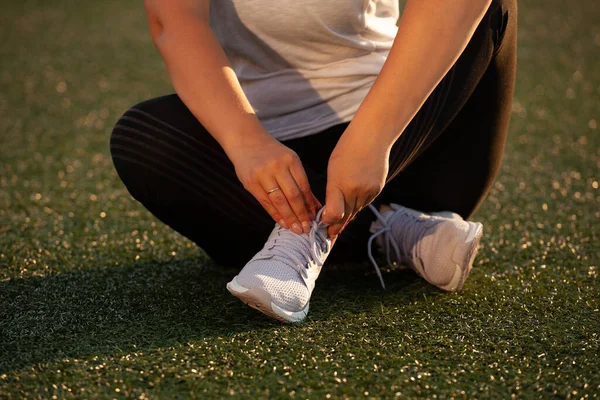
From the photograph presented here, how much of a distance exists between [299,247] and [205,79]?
27cm

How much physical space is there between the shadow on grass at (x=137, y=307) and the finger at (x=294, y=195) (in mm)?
152

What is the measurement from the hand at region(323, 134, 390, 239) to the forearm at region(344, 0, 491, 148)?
0.01m

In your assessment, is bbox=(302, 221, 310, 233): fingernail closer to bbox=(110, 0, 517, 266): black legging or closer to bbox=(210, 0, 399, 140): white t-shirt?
bbox=(110, 0, 517, 266): black legging

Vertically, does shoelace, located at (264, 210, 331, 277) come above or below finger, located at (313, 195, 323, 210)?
below

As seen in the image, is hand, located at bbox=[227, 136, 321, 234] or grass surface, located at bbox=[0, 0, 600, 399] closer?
grass surface, located at bbox=[0, 0, 600, 399]

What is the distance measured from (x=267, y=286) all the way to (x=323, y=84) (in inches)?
15.7

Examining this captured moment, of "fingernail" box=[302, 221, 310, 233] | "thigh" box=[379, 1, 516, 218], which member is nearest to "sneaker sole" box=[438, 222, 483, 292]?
"thigh" box=[379, 1, 516, 218]

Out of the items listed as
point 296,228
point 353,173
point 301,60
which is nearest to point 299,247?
point 296,228

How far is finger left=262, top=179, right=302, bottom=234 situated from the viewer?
1.03 metres

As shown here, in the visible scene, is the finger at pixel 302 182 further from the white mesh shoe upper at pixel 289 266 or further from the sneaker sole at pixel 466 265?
the sneaker sole at pixel 466 265

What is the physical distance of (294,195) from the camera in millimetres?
1038

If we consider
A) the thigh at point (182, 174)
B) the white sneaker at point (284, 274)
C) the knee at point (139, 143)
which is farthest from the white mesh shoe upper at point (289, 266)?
the knee at point (139, 143)

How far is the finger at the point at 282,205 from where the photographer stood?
3.39 ft

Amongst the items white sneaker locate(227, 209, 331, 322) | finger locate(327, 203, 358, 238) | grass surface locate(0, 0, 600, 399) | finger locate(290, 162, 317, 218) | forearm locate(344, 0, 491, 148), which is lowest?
grass surface locate(0, 0, 600, 399)
